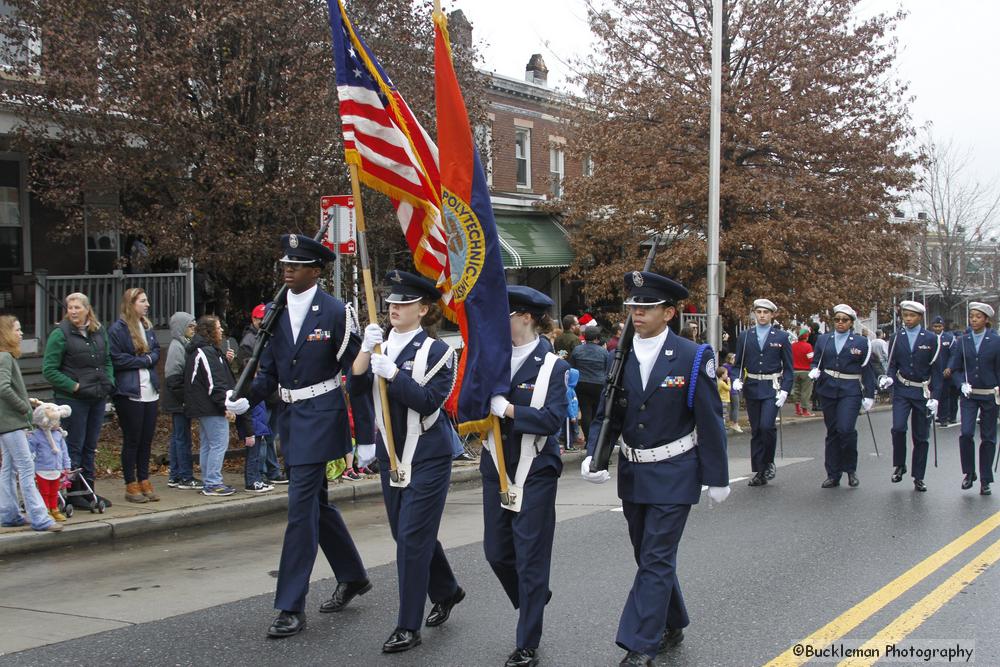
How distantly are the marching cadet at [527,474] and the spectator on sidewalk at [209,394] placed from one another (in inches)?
220

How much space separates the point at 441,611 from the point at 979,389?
283 inches

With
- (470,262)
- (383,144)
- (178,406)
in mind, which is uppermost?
(383,144)

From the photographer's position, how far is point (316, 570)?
749 cm

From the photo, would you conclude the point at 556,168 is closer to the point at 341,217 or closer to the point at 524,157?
the point at 524,157

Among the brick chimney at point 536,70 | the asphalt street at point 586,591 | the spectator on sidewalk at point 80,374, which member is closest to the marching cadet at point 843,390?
the asphalt street at point 586,591

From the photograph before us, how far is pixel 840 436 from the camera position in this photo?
1095 centimetres

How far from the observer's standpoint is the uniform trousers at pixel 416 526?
5430 mm

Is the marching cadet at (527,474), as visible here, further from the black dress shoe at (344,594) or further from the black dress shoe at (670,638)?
the black dress shoe at (344,594)

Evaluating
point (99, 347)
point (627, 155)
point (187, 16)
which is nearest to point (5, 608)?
point (99, 347)

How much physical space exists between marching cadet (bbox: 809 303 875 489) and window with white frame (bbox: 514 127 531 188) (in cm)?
1825

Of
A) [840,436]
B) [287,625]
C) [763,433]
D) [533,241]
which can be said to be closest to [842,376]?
[840,436]

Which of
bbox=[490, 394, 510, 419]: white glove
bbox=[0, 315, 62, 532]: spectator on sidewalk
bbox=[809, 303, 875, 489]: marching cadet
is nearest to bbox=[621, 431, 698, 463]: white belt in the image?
bbox=[490, 394, 510, 419]: white glove

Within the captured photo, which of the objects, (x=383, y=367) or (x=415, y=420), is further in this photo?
(x=415, y=420)

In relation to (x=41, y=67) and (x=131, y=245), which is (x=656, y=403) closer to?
(x=41, y=67)
